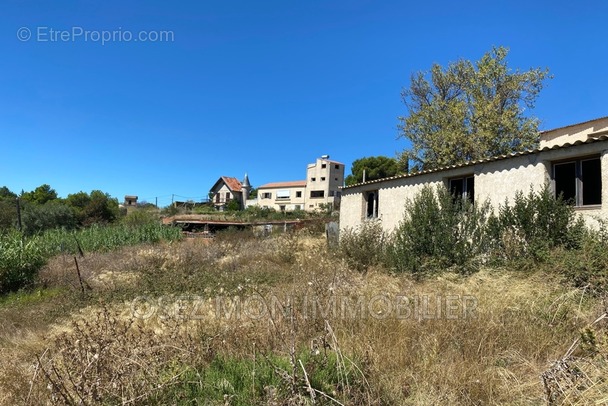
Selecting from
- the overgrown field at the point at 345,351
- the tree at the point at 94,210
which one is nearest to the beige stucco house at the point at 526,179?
the overgrown field at the point at 345,351

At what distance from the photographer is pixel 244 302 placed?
573 centimetres

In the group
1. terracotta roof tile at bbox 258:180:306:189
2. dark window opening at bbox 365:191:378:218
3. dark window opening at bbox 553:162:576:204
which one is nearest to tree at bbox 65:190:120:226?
terracotta roof tile at bbox 258:180:306:189

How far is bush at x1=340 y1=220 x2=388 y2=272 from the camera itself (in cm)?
991

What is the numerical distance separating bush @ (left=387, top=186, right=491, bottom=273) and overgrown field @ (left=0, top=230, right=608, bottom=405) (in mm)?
2184

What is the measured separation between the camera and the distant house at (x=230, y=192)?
58781mm

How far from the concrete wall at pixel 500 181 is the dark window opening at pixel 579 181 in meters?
0.16

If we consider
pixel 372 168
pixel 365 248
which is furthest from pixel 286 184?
pixel 365 248

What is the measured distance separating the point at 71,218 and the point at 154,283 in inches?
1279

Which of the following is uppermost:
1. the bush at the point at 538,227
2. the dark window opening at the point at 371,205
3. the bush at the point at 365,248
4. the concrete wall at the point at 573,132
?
the concrete wall at the point at 573,132

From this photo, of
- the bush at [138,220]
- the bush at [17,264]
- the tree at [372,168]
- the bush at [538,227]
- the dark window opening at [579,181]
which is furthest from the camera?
the tree at [372,168]

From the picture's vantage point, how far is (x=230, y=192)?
194 ft

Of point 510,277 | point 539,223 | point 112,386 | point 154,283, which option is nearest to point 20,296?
point 154,283

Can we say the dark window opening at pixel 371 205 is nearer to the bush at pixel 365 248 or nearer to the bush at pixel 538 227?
the bush at pixel 365 248

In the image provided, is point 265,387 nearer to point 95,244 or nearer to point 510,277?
point 510,277
